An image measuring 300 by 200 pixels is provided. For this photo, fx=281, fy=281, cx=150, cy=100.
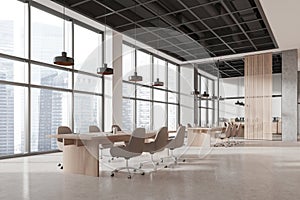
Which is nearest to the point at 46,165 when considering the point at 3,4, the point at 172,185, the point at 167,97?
the point at 172,185

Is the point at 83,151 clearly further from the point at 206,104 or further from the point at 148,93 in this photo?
the point at 206,104

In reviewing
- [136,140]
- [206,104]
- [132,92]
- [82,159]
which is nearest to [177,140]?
[136,140]

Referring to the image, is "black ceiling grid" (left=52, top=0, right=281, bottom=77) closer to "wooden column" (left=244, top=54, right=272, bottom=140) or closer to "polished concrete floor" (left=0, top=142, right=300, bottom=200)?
"wooden column" (left=244, top=54, right=272, bottom=140)

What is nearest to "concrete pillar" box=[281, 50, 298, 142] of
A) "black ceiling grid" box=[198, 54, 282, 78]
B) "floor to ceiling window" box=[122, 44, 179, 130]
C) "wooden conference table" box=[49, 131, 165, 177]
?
"black ceiling grid" box=[198, 54, 282, 78]

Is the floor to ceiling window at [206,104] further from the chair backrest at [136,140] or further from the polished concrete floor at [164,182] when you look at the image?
the chair backrest at [136,140]

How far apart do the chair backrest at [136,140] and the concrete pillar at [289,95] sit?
8.82 metres

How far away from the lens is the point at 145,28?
8828 mm

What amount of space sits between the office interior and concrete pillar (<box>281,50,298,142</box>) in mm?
40

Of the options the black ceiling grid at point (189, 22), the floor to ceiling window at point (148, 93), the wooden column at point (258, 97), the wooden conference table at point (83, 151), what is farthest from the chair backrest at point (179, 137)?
the wooden column at point (258, 97)

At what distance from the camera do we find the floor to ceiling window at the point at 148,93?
412 inches

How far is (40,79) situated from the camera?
7.56 meters

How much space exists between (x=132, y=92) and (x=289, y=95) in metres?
6.37

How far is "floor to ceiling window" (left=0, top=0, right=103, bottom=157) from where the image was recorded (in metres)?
6.79

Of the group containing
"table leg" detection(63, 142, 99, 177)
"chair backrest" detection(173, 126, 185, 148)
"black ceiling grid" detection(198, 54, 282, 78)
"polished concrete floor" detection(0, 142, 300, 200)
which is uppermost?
"black ceiling grid" detection(198, 54, 282, 78)
